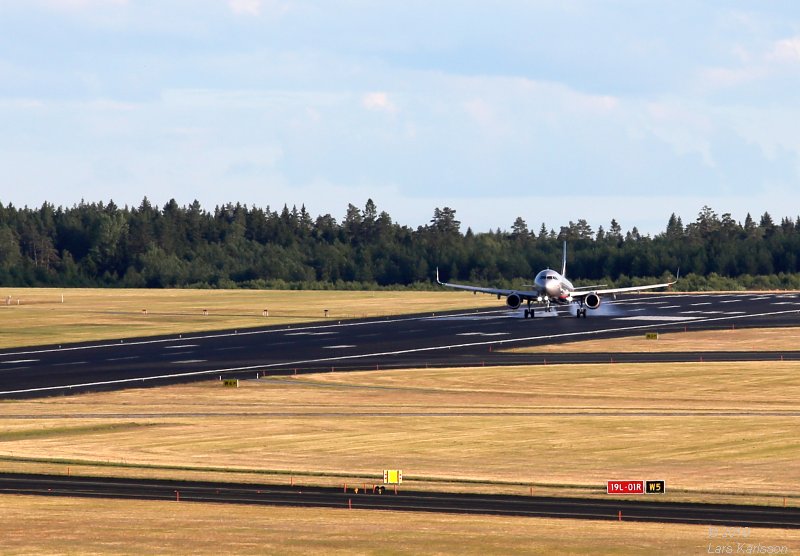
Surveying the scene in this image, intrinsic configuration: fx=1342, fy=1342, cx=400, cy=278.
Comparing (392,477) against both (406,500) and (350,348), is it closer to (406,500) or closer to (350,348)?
(406,500)

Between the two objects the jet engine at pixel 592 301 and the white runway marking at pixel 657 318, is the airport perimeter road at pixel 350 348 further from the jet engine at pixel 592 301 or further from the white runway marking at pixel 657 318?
the jet engine at pixel 592 301

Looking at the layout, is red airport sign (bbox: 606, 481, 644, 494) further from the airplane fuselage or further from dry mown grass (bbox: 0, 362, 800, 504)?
the airplane fuselage

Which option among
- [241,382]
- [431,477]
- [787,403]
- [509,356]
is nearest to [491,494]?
[431,477]

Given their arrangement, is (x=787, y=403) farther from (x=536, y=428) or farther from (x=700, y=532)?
(x=700, y=532)

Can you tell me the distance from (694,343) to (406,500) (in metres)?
75.2

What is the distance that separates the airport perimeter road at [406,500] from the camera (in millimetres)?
49969

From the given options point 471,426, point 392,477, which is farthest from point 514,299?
point 392,477

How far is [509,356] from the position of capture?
114 meters

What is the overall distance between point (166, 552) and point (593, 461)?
2639 centimetres

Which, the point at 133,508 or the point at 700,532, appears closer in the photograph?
the point at 700,532

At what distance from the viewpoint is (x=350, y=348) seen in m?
124

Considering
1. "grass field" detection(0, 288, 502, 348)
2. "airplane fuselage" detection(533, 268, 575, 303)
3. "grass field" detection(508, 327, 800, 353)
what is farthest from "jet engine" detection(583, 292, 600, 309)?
"grass field" detection(0, 288, 502, 348)

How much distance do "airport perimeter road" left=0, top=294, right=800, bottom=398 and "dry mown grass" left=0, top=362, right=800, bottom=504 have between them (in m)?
6.69

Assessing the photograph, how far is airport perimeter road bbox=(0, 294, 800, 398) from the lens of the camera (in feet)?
343
